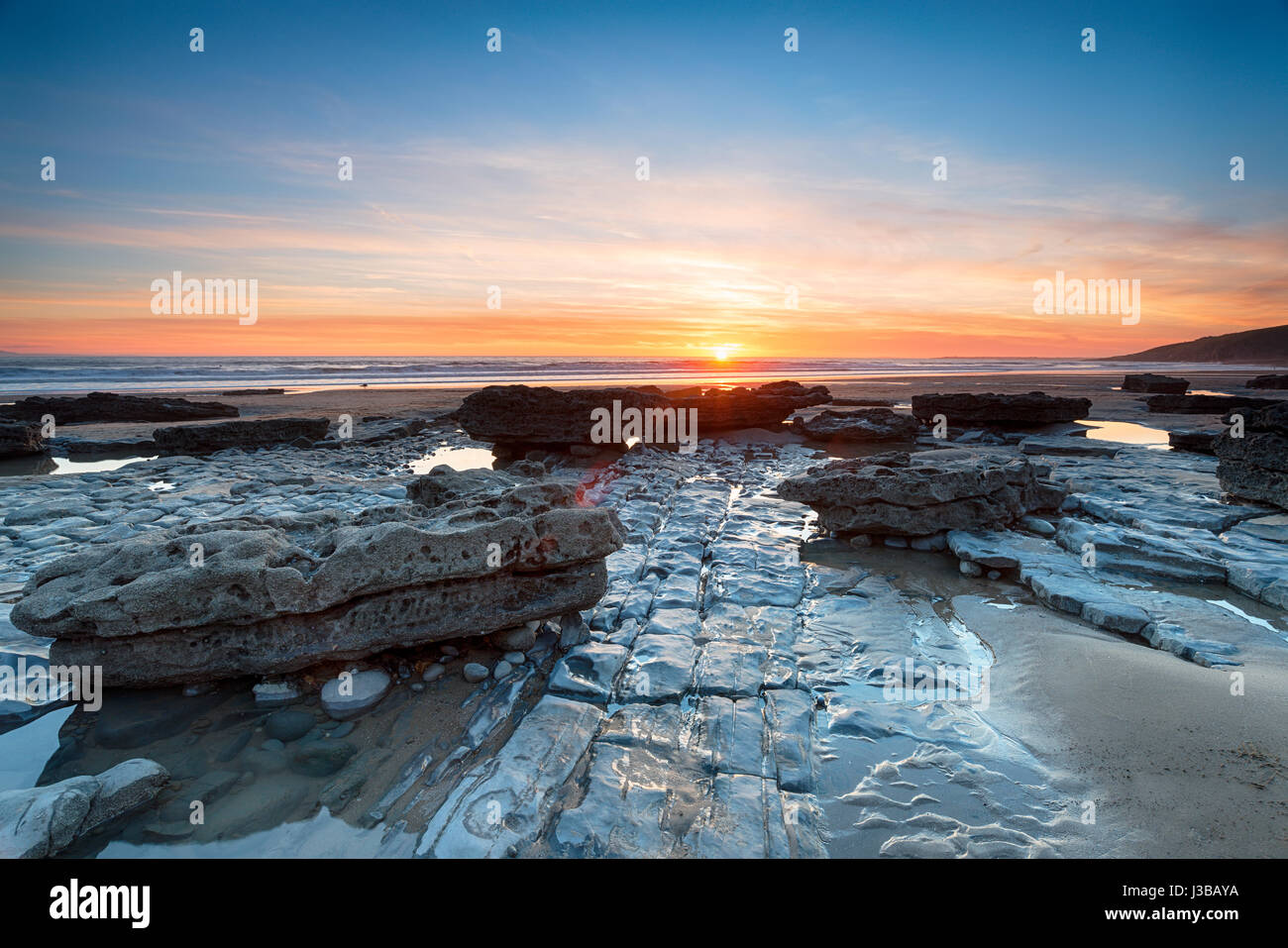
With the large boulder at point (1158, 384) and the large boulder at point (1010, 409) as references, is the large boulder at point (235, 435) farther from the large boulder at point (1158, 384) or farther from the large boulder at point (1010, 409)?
the large boulder at point (1158, 384)

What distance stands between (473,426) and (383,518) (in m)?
8.48

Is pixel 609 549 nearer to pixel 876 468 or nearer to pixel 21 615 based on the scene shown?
pixel 21 615

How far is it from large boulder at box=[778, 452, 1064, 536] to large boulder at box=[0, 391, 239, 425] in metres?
19.7

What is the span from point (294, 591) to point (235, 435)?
1312 centimetres

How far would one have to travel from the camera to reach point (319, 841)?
2.78 m

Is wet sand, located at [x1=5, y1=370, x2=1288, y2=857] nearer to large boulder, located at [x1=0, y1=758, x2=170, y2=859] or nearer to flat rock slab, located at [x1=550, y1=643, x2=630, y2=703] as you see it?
flat rock slab, located at [x1=550, y1=643, x2=630, y2=703]

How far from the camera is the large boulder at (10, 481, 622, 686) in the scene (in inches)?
143

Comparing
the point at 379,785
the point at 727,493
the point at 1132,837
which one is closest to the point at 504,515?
the point at 379,785

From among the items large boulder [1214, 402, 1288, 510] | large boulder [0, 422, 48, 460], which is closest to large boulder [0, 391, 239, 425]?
large boulder [0, 422, 48, 460]

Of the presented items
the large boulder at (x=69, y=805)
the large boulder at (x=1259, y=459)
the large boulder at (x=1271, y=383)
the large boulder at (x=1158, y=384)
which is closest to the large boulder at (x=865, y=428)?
the large boulder at (x=1259, y=459)

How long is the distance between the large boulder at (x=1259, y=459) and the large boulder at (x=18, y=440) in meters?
22.6

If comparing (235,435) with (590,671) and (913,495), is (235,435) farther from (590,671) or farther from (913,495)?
(913,495)

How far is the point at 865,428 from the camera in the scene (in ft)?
51.8

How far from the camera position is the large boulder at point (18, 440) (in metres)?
12.5
